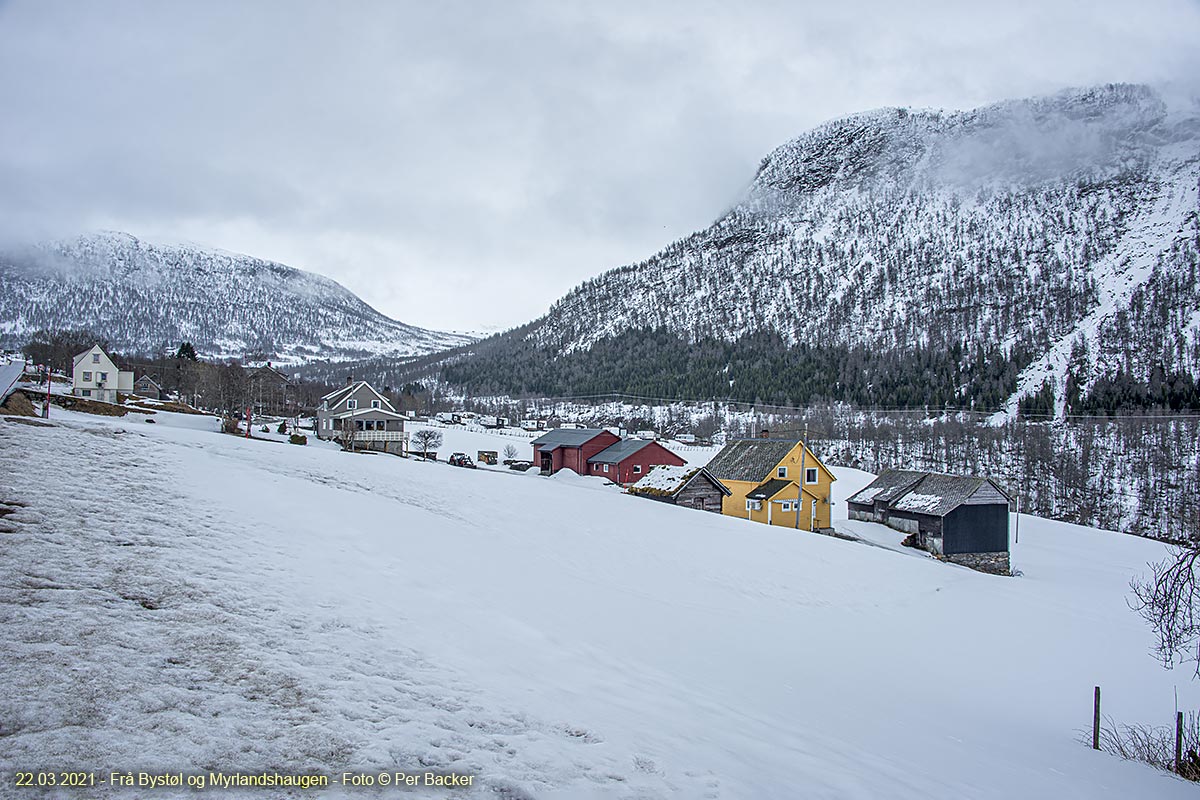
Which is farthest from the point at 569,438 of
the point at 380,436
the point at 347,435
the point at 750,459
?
the point at 750,459

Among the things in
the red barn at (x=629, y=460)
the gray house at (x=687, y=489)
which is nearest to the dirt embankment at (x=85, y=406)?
the gray house at (x=687, y=489)

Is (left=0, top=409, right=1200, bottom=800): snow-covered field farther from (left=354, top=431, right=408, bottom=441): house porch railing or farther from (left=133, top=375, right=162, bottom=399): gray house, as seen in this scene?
(left=133, top=375, right=162, bottom=399): gray house

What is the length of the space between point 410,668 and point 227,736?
2594mm

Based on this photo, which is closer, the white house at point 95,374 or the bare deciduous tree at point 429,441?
the white house at point 95,374

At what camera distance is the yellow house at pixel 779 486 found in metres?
40.8

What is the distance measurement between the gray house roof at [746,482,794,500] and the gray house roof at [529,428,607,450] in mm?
21837

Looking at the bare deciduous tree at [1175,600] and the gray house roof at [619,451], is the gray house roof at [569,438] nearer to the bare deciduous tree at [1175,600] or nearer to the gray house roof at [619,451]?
the gray house roof at [619,451]

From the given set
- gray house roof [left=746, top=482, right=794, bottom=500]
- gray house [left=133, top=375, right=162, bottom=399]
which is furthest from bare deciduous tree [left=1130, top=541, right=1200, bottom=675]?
gray house [left=133, top=375, right=162, bottom=399]

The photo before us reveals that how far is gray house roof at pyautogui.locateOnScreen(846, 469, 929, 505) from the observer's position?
147 ft

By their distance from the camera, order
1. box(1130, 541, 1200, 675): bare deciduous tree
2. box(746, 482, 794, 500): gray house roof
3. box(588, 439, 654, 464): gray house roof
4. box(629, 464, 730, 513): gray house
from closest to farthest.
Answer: box(1130, 541, 1200, 675): bare deciduous tree → box(629, 464, 730, 513): gray house → box(746, 482, 794, 500): gray house roof → box(588, 439, 654, 464): gray house roof

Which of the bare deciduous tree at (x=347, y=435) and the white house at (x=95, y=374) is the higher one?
the white house at (x=95, y=374)

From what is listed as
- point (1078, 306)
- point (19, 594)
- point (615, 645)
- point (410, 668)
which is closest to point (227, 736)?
point (410, 668)

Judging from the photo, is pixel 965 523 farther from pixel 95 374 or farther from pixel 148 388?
pixel 148 388

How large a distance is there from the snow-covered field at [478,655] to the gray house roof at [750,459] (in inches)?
718
